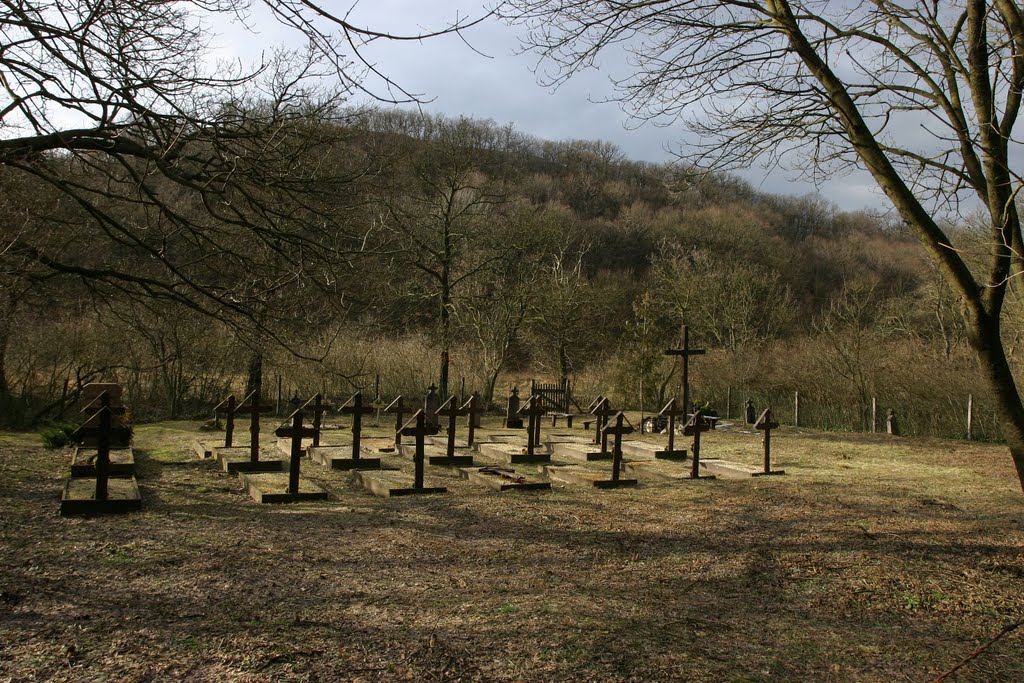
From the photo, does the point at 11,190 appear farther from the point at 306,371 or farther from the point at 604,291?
the point at 604,291

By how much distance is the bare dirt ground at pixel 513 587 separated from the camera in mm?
3873

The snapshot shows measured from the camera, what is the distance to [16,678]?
3.48m

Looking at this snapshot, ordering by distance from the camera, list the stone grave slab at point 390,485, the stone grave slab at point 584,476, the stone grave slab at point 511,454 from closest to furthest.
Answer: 1. the stone grave slab at point 390,485
2. the stone grave slab at point 584,476
3. the stone grave slab at point 511,454

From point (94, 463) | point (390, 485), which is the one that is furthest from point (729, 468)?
point (94, 463)

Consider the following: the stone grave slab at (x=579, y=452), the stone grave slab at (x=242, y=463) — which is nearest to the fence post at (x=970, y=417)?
the stone grave slab at (x=579, y=452)

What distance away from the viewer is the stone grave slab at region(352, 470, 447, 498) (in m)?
9.02

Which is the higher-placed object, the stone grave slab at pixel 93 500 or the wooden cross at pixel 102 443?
the wooden cross at pixel 102 443

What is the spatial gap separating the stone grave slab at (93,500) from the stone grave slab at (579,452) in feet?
22.2

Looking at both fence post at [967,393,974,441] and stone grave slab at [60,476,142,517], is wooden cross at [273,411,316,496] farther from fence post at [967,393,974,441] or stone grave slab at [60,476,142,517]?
fence post at [967,393,974,441]

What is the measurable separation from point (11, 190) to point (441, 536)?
26.8 ft

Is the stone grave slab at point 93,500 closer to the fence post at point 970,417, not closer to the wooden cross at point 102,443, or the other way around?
the wooden cross at point 102,443

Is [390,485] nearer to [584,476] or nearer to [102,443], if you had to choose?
[584,476]

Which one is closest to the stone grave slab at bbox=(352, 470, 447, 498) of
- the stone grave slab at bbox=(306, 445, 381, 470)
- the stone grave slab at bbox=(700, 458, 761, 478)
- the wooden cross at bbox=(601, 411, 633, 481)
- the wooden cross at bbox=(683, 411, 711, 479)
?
the stone grave slab at bbox=(306, 445, 381, 470)

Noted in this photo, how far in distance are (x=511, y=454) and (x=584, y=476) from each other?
2.17m
